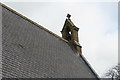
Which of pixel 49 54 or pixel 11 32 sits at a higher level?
pixel 11 32

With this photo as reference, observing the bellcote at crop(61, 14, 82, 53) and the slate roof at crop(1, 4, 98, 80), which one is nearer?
the slate roof at crop(1, 4, 98, 80)

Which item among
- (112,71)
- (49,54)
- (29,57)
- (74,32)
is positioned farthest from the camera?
(112,71)

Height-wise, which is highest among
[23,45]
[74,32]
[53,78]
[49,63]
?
[74,32]

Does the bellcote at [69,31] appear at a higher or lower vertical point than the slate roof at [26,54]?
higher

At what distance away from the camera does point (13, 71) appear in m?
6.88

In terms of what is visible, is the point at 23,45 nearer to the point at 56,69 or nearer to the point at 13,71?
the point at 56,69

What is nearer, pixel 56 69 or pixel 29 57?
pixel 29 57

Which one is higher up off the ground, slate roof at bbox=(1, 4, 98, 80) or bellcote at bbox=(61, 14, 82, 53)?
bellcote at bbox=(61, 14, 82, 53)

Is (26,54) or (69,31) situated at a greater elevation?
(69,31)

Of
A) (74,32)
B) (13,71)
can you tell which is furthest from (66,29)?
(13,71)

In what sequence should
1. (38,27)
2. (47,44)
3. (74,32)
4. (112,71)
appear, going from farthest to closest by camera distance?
(112,71), (74,32), (38,27), (47,44)

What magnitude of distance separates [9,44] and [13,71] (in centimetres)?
191

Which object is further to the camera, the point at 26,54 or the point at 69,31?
the point at 69,31

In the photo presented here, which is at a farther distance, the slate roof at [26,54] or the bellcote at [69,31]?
the bellcote at [69,31]
